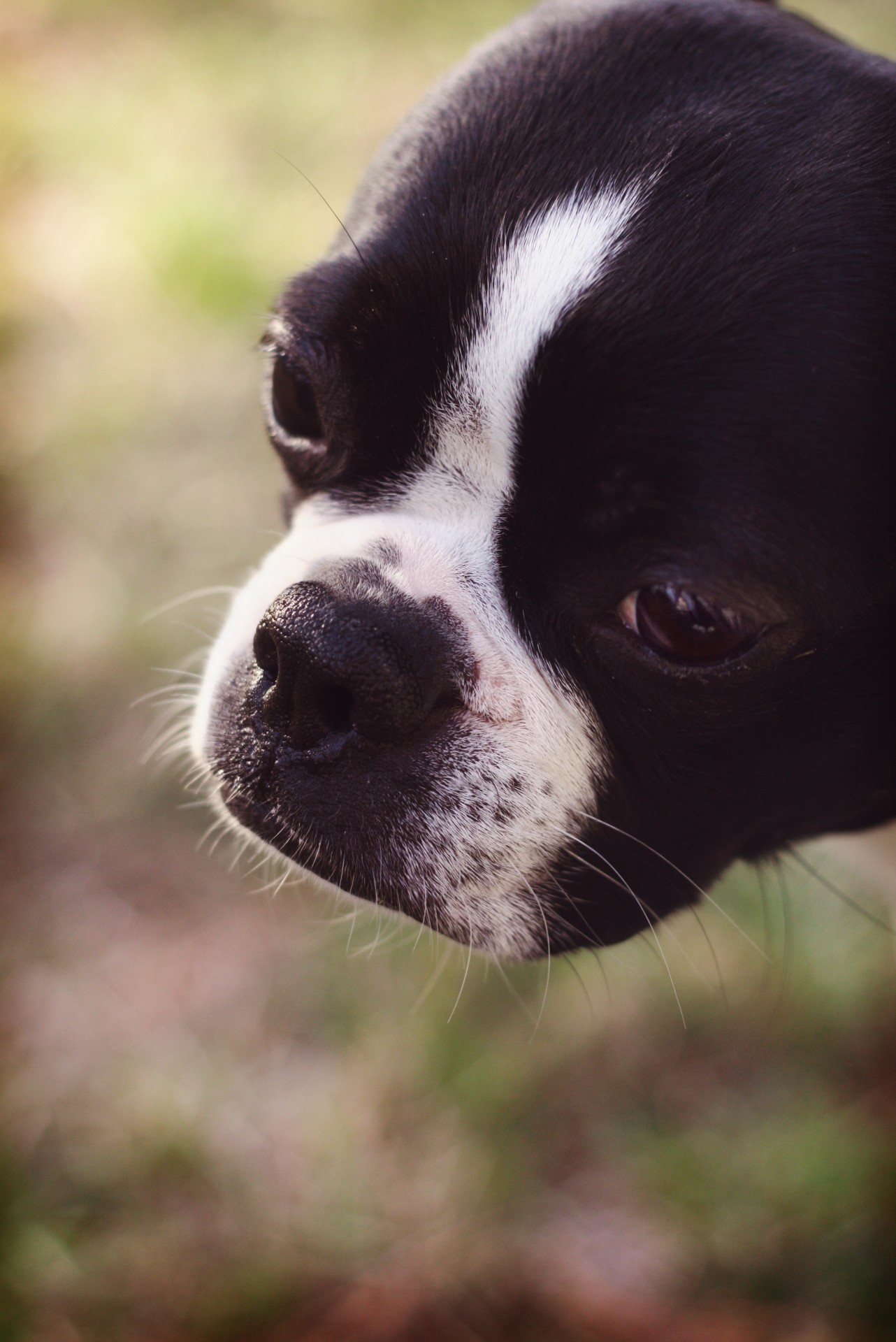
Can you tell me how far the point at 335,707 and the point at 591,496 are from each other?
50 centimetres

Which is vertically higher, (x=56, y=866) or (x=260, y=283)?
(x=260, y=283)

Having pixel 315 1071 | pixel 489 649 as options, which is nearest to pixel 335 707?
pixel 489 649

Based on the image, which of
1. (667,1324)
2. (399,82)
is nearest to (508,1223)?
(667,1324)

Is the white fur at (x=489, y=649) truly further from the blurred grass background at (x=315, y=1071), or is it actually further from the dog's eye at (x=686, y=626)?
the blurred grass background at (x=315, y=1071)

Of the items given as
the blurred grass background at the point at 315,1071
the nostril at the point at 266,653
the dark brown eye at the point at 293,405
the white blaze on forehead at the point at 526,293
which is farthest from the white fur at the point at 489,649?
the blurred grass background at the point at 315,1071

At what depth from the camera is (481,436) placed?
68.1 inches

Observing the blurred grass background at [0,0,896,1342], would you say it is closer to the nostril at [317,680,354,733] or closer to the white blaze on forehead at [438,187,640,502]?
the nostril at [317,680,354,733]

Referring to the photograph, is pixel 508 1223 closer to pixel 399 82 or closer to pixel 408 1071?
pixel 408 1071

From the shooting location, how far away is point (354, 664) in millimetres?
1661

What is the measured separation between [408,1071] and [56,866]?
1198 mm

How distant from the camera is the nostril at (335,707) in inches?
67.4

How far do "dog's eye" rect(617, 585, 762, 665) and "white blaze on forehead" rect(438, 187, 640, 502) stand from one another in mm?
297

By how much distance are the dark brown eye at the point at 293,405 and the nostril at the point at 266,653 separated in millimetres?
428

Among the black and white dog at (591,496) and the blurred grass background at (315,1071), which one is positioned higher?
the black and white dog at (591,496)
